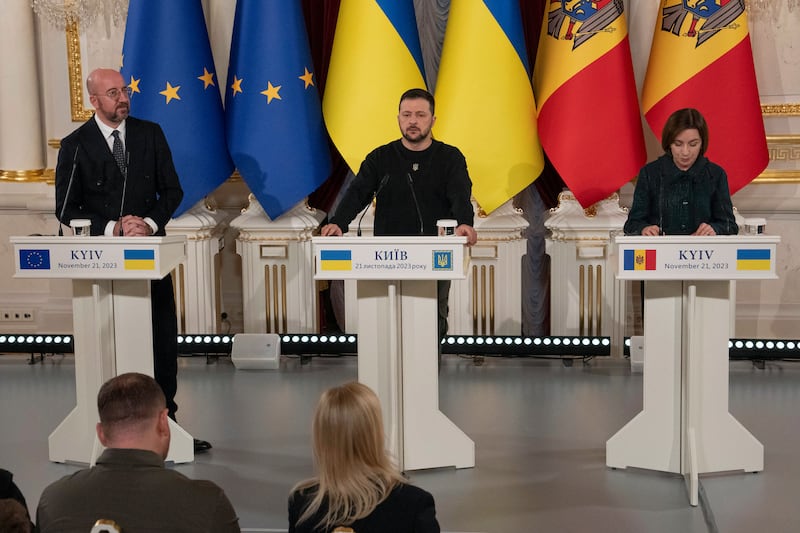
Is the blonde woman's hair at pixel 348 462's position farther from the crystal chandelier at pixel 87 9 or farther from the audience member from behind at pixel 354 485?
the crystal chandelier at pixel 87 9

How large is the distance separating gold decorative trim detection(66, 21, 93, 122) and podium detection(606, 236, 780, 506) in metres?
4.27

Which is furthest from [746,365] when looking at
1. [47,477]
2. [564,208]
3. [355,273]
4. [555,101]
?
[47,477]

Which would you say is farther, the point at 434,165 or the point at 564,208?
the point at 564,208

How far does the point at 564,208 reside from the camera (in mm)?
6781

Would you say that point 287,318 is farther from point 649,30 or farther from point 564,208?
point 649,30

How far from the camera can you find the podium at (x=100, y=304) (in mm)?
4402

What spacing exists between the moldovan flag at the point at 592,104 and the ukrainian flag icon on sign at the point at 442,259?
2431 mm

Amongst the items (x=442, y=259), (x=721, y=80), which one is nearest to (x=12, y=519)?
(x=442, y=259)

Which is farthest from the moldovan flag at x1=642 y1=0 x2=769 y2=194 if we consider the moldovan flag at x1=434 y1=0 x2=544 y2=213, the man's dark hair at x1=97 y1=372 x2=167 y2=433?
the man's dark hair at x1=97 y1=372 x2=167 y2=433

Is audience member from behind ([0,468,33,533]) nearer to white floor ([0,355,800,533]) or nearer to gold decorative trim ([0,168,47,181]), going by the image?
white floor ([0,355,800,533])

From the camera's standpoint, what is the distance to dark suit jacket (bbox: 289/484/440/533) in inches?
96.7

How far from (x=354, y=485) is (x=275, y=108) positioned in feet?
14.7

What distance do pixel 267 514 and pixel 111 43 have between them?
4.06 metres

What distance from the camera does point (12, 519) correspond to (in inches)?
87.0
